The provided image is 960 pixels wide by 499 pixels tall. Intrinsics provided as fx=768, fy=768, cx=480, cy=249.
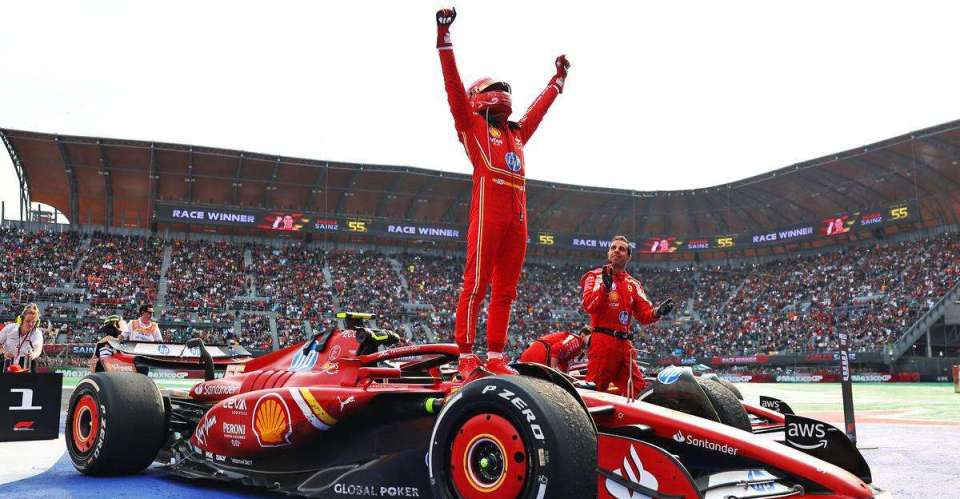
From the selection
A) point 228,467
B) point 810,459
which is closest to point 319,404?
point 228,467

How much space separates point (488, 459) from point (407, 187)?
1503 inches

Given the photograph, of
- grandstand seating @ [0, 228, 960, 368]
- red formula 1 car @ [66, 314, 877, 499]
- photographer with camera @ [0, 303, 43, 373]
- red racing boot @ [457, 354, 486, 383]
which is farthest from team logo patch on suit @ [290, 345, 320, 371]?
grandstand seating @ [0, 228, 960, 368]

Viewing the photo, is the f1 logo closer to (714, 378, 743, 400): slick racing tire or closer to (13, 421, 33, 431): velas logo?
(13, 421, 33, 431): velas logo

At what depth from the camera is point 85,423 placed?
19.4 feet

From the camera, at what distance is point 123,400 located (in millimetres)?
5633

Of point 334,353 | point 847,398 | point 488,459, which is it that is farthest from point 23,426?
point 847,398

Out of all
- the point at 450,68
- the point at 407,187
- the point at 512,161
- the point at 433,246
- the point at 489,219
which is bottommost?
the point at 489,219

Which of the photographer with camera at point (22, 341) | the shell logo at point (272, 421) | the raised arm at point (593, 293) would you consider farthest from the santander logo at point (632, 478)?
the photographer with camera at point (22, 341)

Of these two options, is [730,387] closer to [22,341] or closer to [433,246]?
[22,341]

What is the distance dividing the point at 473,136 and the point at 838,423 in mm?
9111

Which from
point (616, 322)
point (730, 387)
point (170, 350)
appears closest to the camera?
point (616, 322)

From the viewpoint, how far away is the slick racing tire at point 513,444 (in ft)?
9.92

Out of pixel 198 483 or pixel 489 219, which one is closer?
pixel 489 219

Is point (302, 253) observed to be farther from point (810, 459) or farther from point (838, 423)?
point (810, 459)
